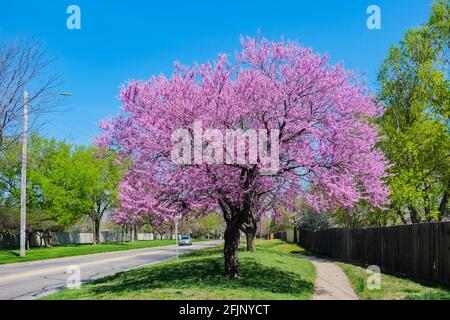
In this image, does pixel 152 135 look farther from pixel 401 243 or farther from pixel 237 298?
pixel 401 243

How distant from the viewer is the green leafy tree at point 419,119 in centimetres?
2498

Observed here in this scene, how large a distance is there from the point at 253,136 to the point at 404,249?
8222 mm

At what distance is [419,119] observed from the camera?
26.9 metres

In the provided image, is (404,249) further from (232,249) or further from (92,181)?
(92,181)

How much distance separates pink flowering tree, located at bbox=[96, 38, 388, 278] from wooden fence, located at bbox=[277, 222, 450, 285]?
288 cm

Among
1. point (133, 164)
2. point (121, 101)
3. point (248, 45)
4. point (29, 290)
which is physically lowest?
point (29, 290)

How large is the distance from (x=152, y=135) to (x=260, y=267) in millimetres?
7393

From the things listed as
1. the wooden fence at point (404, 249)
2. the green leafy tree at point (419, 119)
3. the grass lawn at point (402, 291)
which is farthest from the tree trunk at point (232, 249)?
the green leafy tree at point (419, 119)

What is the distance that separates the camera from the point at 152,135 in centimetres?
1173

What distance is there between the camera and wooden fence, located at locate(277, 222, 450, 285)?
13266mm

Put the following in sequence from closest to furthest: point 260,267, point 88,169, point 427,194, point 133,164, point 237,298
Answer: point 237,298, point 133,164, point 260,267, point 427,194, point 88,169

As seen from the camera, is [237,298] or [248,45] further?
[248,45]

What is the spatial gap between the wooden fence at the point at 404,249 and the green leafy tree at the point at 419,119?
12.9 ft
